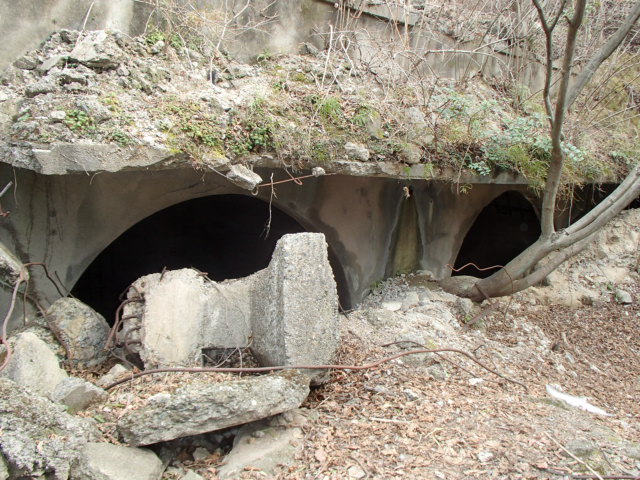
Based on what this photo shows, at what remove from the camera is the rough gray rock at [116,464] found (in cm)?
255

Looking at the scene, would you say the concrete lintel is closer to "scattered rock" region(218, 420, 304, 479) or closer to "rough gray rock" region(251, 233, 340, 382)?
"rough gray rock" region(251, 233, 340, 382)

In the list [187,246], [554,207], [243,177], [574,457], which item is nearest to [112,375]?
[243,177]

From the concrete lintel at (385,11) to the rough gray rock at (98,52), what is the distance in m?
2.56

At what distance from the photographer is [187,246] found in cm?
1025

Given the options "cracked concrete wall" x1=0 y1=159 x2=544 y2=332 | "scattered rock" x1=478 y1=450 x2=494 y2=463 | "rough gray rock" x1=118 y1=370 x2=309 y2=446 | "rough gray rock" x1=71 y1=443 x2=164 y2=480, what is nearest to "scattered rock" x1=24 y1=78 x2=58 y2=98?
"cracked concrete wall" x1=0 y1=159 x2=544 y2=332

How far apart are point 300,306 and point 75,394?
4.78 ft

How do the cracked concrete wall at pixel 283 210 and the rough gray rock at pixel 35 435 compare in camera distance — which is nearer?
the rough gray rock at pixel 35 435

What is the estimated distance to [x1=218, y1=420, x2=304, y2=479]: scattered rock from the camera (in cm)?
291

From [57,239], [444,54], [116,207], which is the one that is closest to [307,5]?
[444,54]

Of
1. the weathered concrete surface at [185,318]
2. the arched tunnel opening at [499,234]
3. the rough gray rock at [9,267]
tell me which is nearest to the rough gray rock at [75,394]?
the weathered concrete surface at [185,318]

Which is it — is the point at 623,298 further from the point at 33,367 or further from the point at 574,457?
the point at 33,367

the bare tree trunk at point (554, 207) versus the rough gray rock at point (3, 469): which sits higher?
the bare tree trunk at point (554, 207)

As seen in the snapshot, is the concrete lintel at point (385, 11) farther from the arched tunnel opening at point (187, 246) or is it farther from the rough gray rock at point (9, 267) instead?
the rough gray rock at point (9, 267)

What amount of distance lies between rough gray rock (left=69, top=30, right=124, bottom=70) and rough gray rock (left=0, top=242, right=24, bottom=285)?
1627 millimetres
